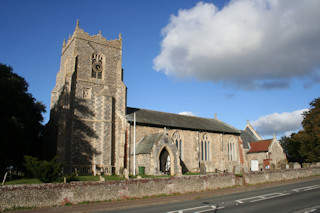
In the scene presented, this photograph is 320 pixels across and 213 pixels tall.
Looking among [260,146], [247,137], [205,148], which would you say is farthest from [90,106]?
[247,137]

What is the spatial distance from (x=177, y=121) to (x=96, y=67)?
45.5ft

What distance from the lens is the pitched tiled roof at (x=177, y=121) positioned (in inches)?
1256

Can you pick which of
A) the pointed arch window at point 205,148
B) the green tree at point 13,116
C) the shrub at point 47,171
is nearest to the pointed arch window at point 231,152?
the pointed arch window at point 205,148

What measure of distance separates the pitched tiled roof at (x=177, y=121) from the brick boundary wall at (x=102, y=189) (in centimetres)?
1276

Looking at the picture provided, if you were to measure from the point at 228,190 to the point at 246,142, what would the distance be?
30248 millimetres

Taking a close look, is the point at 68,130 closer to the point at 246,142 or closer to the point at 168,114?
the point at 168,114

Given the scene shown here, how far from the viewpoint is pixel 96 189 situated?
14.7 metres

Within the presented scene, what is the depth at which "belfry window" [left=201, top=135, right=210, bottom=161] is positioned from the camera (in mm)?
36531

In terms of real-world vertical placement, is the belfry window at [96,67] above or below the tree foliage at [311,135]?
above

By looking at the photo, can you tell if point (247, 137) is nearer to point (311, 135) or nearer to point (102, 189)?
point (311, 135)

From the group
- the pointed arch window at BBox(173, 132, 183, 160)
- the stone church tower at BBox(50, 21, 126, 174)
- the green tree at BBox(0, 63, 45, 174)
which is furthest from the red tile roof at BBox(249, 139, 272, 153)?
the green tree at BBox(0, 63, 45, 174)

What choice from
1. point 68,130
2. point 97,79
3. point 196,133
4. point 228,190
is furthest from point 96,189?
point 196,133

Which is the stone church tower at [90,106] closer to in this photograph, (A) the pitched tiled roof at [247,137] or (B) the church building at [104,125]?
(B) the church building at [104,125]

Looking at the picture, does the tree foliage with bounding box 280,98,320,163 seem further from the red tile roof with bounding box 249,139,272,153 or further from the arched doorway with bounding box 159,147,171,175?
the arched doorway with bounding box 159,147,171,175
